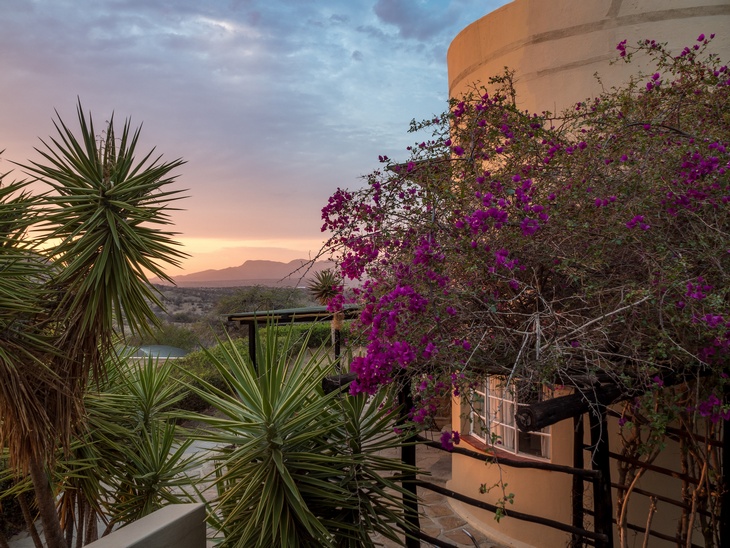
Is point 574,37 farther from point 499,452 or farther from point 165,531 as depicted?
point 165,531

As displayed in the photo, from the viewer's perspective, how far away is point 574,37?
615 centimetres

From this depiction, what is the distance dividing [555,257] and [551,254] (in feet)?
0.38

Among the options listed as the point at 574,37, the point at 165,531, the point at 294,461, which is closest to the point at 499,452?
the point at 294,461

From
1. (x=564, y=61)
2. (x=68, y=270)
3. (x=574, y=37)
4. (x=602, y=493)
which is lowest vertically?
(x=602, y=493)

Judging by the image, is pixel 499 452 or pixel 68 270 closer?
pixel 68 270

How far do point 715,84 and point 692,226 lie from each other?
1565 millimetres

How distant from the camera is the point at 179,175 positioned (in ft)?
16.3

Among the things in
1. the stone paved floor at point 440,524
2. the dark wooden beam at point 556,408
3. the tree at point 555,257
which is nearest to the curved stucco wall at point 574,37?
the tree at point 555,257

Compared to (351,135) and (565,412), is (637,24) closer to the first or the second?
(565,412)

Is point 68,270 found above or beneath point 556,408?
above

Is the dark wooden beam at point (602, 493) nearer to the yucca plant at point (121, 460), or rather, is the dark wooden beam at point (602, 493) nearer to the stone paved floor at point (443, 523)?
the stone paved floor at point (443, 523)

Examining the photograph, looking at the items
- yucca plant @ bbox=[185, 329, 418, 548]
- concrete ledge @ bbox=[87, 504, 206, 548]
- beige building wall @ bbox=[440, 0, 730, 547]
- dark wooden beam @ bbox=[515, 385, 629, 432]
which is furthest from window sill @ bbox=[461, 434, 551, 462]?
concrete ledge @ bbox=[87, 504, 206, 548]

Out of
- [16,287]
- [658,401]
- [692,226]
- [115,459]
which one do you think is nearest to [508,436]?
[658,401]

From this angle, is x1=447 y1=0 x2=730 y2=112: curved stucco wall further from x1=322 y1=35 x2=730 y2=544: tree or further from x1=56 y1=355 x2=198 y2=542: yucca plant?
x1=56 y1=355 x2=198 y2=542: yucca plant
